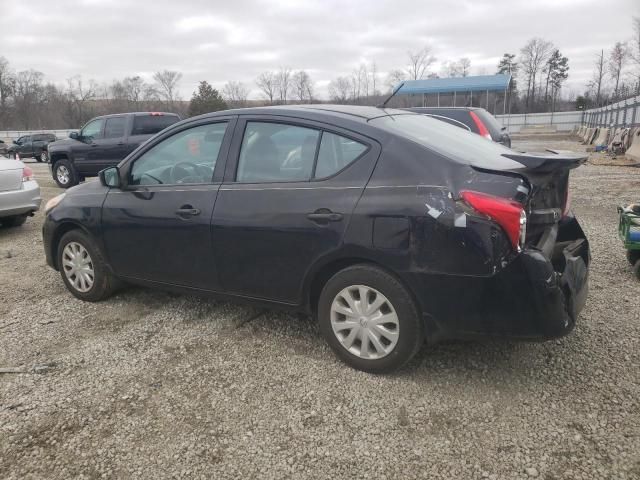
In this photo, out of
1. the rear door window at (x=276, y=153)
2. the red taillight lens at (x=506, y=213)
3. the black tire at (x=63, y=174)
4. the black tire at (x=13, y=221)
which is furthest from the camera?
the black tire at (x=63, y=174)

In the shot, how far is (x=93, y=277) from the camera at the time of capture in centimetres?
437

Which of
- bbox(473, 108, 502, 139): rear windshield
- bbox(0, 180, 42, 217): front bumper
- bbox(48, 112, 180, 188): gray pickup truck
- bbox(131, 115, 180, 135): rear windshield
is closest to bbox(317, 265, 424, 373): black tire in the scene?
bbox(0, 180, 42, 217): front bumper

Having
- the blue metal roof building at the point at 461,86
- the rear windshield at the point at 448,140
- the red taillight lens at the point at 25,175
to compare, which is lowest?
the red taillight lens at the point at 25,175

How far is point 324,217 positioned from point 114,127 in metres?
11.1

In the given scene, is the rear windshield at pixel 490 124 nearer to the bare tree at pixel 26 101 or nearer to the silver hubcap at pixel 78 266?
the silver hubcap at pixel 78 266

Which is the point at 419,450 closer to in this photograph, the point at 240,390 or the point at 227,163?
the point at 240,390

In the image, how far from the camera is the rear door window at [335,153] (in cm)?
307

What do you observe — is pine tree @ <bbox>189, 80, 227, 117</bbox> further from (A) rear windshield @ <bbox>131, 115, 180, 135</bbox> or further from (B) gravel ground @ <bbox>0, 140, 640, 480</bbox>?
(B) gravel ground @ <bbox>0, 140, 640, 480</bbox>

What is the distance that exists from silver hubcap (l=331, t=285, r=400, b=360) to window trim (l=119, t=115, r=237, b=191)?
125 centimetres

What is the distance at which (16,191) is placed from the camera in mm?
7133

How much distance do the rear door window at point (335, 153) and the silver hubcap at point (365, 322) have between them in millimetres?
740

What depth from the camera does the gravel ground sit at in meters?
2.40

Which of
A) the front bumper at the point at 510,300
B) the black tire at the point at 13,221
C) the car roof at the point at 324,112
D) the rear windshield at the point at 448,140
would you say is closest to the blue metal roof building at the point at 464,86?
the black tire at the point at 13,221

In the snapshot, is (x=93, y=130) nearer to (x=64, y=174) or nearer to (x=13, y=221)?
(x=64, y=174)
